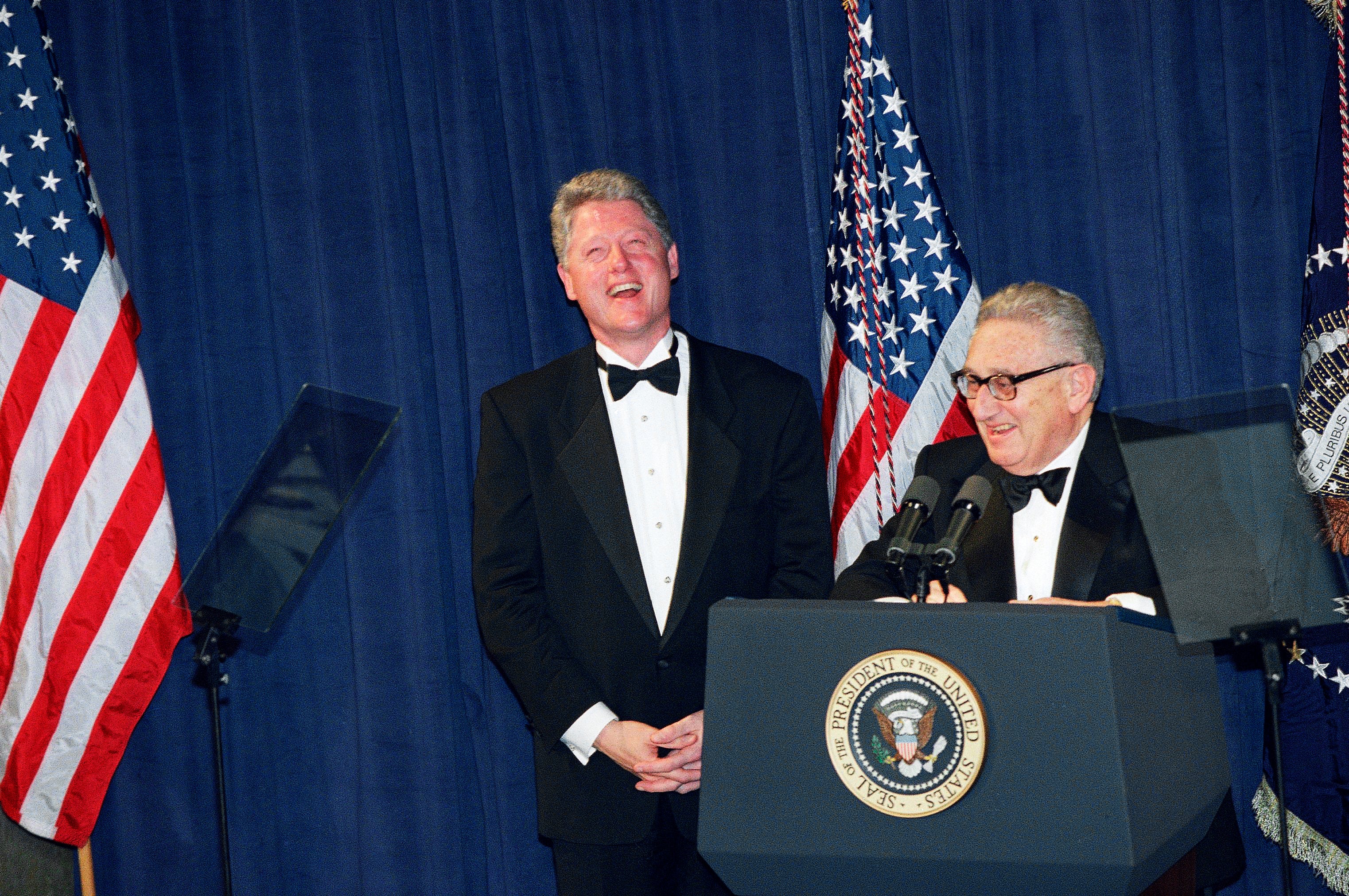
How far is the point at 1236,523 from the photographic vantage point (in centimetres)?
185

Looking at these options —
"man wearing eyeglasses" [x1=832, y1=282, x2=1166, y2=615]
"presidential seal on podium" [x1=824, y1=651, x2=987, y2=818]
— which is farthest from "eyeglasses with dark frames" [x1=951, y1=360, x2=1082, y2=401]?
"presidential seal on podium" [x1=824, y1=651, x2=987, y2=818]

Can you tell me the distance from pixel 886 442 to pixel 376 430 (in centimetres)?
142

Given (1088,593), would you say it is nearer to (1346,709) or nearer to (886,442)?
(886,442)

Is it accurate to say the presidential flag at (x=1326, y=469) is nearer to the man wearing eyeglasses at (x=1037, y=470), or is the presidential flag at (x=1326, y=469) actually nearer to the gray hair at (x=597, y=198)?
the man wearing eyeglasses at (x=1037, y=470)

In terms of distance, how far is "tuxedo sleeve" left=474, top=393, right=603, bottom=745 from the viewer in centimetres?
272

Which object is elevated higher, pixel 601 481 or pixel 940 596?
pixel 601 481

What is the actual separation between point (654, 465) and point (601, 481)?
5.8 inches

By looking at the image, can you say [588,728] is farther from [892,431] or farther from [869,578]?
[892,431]

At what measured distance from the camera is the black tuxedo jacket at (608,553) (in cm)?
274

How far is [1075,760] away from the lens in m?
1.58

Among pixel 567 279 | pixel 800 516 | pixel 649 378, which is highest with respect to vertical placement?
pixel 567 279

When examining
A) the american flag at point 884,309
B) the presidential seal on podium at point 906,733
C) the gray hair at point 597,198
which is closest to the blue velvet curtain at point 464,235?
the american flag at point 884,309

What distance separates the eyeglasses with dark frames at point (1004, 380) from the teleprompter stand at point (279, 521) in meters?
1.18

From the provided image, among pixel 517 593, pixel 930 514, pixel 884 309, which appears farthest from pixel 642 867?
pixel 884 309
